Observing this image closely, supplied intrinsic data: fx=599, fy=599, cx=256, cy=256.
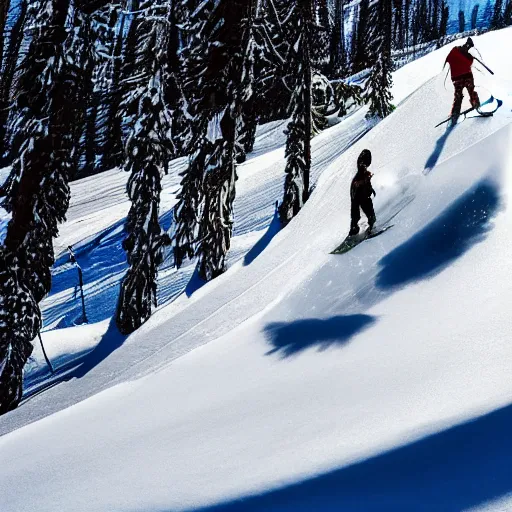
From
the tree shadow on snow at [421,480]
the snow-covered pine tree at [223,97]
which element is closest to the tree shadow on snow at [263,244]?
the snow-covered pine tree at [223,97]

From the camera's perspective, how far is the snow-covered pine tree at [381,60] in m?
19.2

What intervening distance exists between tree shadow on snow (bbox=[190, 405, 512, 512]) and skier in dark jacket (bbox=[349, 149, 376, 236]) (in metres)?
6.62

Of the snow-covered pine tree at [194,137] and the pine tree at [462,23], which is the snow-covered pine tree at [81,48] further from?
the pine tree at [462,23]

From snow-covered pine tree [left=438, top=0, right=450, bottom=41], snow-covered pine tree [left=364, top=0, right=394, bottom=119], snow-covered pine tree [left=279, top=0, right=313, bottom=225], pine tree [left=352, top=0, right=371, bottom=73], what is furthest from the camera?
snow-covered pine tree [left=438, top=0, right=450, bottom=41]

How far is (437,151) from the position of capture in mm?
12828

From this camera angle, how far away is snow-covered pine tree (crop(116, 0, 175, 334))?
45.3 feet

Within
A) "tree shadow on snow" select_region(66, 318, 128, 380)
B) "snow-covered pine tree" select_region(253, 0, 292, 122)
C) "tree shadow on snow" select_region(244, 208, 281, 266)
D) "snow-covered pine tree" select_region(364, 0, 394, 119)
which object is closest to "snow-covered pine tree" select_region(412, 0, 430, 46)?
"snow-covered pine tree" select_region(364, 0, 394, 119)

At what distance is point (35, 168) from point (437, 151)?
8.64 metres

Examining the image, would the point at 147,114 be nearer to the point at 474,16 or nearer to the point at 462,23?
the point at 474,16

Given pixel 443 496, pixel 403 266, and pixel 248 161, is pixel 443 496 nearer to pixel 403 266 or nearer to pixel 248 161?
pixel 403 266

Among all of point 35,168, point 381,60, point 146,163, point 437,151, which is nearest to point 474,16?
point 381,60

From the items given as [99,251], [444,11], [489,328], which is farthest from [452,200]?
[444,11]

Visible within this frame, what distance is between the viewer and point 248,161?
2886 cm

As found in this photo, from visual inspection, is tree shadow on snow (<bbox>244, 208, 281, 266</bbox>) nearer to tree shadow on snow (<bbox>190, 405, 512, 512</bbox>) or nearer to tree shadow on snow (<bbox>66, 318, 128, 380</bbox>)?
tree shadow on snow (<bbox>66, 318, 128, 380</bbox>)
